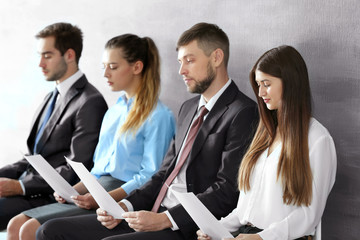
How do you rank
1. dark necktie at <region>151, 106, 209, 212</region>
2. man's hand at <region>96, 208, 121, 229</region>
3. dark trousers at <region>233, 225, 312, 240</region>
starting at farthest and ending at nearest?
1. dark necktie at <region>151, 106, 209, 212</region>
2. man's hand at <region>96, 208, 121, 229</region>
3. dark trousers at <region>233, 225, 312, 240</region>

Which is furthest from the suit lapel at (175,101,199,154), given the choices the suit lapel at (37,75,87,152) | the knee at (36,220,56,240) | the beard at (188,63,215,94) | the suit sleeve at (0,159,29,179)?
the suit sleeve at (0,159,29,179)

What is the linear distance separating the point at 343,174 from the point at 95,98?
1.64 m

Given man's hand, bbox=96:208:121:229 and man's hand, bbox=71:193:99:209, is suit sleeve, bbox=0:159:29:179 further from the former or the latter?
man's hand, bbox=96:208:121:229

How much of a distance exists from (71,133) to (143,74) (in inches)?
24.5

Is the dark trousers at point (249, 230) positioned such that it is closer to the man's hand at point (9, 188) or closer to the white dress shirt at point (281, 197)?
the white dress shirt at point (281, 197)

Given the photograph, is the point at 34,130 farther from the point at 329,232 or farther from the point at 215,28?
the point at 329,232

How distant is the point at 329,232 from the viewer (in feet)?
9.43

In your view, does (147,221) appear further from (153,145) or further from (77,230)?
(153,145)

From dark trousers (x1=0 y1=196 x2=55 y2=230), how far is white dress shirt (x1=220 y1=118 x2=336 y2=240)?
156 centimetres

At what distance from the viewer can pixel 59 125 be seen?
3.73m

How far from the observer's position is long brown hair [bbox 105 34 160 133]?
3.35 meters

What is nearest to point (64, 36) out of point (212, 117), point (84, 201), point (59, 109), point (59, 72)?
point (59, 72)

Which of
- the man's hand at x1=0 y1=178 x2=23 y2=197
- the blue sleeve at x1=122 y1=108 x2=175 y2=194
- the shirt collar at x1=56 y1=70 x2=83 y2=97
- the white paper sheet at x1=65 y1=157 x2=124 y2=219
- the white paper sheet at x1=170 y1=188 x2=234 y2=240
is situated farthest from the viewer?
the shirt collar at x1=56 y1=70 x2=83 y2=97

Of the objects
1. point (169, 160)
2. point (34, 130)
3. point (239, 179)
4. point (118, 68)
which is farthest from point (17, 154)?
point (239, 179)
